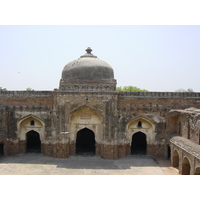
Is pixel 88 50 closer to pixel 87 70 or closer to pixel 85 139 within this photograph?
pixel 87 70

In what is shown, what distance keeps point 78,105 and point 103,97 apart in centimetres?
151

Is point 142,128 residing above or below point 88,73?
below

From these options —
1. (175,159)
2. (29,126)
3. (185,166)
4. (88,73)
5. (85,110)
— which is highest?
(88,73)

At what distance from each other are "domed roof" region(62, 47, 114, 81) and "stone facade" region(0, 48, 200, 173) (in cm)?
89

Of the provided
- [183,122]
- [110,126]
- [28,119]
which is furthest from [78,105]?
[183,122]

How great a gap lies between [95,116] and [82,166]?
9.89 feet

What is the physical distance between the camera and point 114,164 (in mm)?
10594

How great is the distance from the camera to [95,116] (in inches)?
468

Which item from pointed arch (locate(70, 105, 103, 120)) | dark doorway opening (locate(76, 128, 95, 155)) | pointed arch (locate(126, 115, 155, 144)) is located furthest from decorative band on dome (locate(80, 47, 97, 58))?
pointed arch (locate(126, 115, 155, 144))

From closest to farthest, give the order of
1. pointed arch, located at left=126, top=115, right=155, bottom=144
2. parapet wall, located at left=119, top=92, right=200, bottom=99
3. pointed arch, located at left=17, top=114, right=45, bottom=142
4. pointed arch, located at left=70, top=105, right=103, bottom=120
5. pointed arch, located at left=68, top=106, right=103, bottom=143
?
1. pointed arch, located at left=70, top=105, right=103, bottom=120
2. parapet wall, located at left=119, top=92, right=200, bottom=99
3. pointed arch, located at left=68, top=106, right=103, bottom=143
4. pointed arch, located at left=126, top=115, right=155, bottom=144
5. pointed arch, located at left=17, top=114, right=45, bottom=142

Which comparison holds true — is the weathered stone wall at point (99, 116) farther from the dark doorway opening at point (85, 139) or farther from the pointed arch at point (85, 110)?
the dark doorway opening at point (85, 139)

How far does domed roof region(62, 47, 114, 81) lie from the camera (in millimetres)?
12672

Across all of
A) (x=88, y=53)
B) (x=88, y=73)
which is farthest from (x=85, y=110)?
(x=88, y=53)

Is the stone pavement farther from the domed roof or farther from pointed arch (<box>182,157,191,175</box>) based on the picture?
the domed roof
